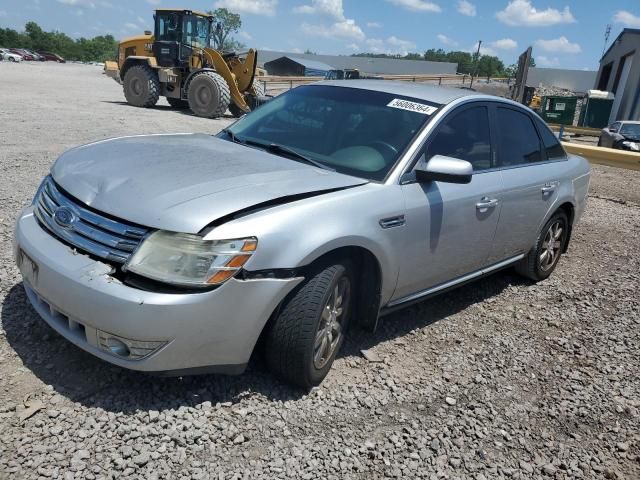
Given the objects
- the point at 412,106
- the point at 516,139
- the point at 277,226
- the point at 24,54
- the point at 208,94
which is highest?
the point at 412,106

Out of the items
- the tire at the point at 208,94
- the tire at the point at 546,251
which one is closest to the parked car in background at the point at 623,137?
the tire at the point at 208,94

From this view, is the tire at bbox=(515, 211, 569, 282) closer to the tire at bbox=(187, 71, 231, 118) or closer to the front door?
the front door

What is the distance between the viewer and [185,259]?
2354 mm

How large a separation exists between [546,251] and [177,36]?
15.0 metres

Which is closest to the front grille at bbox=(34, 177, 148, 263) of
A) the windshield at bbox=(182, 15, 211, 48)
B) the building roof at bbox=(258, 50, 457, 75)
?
the windshield at bbox=(182, 15, 211, 48)

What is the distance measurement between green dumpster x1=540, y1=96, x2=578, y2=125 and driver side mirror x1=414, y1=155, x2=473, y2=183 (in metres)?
18.6

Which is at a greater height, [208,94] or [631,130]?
[631,130]

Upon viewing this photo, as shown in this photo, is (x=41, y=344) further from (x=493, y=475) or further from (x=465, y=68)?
(x=465, y=68)

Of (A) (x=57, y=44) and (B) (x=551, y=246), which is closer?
(B) (x=551, y=246)

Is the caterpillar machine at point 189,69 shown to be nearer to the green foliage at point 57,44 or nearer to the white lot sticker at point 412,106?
the white lot sticker at point 412,106

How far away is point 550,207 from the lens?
458 centimetres

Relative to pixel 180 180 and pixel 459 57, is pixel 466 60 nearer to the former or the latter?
pixel 459 57

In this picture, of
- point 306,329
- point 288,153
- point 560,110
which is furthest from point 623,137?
point 306,329

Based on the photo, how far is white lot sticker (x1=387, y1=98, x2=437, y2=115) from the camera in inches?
139
